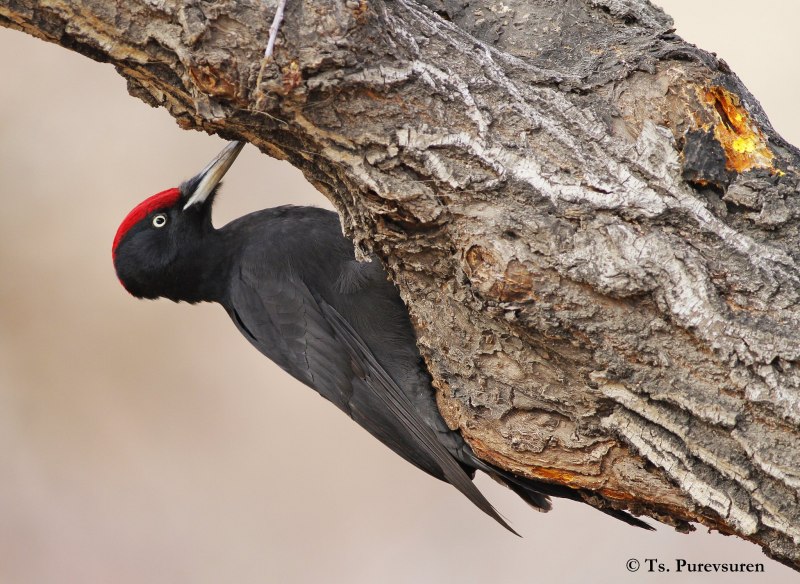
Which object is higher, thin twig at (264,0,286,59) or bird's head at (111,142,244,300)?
thin twig at (264,0,286,59)

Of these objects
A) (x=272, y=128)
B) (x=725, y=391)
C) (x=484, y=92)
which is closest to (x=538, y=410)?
(x=725, y=391)

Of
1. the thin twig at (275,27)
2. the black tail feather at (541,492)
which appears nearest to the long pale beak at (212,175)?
the thin twig at (275,27)

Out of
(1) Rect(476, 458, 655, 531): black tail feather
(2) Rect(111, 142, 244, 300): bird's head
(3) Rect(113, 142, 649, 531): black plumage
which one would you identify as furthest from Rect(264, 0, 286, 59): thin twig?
(1) Rect(476, 458, 655, 531): black tail feather

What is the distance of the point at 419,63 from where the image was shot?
1.97m

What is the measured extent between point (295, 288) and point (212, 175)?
0.55m

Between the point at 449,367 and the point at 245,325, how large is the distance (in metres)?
1.19

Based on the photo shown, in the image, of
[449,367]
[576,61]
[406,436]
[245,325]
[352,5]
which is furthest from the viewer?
[245,325]

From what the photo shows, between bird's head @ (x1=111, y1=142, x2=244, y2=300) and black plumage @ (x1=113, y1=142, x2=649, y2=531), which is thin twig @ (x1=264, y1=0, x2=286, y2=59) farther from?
bird's head @ (x1=111, y1=142, x2=244, y2=300)

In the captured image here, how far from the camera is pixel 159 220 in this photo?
10.7ft

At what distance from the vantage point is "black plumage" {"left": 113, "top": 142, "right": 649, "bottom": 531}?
313 cm

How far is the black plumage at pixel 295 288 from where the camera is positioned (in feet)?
10.3

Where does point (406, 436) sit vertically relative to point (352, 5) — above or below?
below

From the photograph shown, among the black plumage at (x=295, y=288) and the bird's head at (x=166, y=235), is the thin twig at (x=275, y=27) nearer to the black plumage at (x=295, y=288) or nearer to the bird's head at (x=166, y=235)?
the black plumage at (x=295, y=288)

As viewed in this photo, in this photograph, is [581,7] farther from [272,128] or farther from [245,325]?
[245,325]
